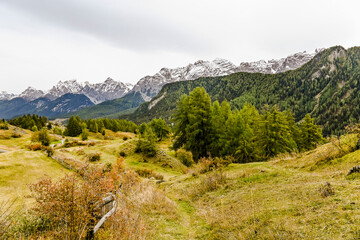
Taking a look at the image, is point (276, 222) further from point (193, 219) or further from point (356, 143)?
point (356, 143)

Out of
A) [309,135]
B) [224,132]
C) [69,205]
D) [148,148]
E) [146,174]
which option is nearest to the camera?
[69,205]

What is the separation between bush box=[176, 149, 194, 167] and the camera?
2623 centimetres

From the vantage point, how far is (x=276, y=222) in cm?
490

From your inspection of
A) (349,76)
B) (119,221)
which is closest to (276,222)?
(119,221)

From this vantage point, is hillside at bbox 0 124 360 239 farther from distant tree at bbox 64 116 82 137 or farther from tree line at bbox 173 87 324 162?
distant tree at bbox 64 116 82 137

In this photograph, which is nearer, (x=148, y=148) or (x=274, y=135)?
(x=148, y=148)

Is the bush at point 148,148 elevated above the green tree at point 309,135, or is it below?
above

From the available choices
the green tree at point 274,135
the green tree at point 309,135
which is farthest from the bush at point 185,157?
the green tree at point 309,135

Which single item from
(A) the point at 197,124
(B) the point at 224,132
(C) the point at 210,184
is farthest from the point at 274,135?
(C) the point at 210,184

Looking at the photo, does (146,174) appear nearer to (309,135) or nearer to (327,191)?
(327,191)

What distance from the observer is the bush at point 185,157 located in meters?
26.2

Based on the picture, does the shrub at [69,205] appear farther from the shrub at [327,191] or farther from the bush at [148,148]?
the bush at [148,148]

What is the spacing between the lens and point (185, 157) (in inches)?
1040

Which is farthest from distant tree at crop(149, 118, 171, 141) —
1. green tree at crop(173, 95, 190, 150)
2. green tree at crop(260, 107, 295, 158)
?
green tree at crop(260, 107, 295, 158)
